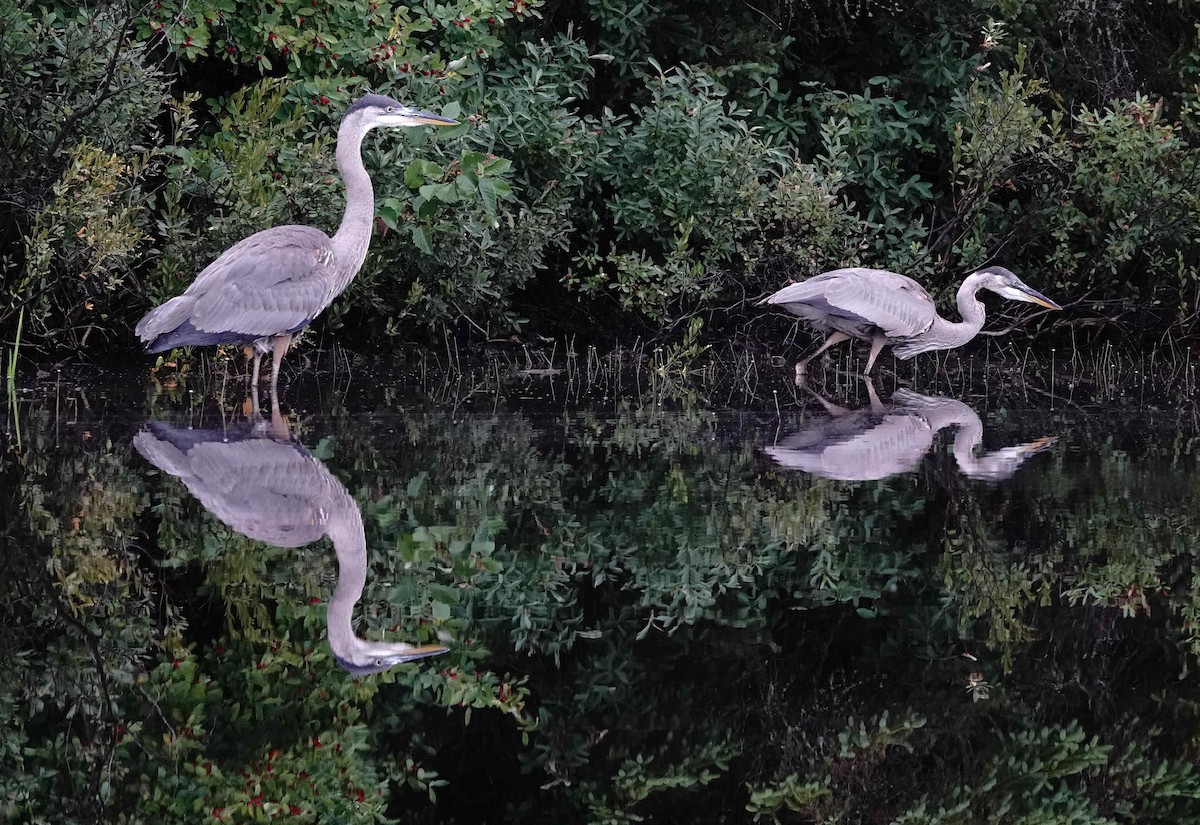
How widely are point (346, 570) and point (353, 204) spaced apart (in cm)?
510

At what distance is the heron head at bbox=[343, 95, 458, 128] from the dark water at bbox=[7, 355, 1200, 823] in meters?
2.61

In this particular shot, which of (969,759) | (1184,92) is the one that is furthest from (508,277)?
(969,759)

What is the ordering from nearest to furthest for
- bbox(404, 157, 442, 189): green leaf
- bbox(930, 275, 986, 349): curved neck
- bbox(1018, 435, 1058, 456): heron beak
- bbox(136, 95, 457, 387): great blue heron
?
1. bbox(1018, 435, 1058, 456): heron beak
2. bbox(136, 95, 457, 387): great blue heron
3. bbox(404, 157, 442, 189): green leaf
4. bbox(930, 275, 986, 349): curved neck

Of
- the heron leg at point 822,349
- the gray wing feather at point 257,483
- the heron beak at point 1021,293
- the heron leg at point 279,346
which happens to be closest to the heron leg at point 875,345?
the heron leg at point 822,349

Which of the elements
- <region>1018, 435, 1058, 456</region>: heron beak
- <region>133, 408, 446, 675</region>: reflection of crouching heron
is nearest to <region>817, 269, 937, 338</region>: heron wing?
<region>1018, 435, 1058, 456</region>: heron beak

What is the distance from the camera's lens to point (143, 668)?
3793 mm

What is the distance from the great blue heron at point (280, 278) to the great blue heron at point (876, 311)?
2.64m

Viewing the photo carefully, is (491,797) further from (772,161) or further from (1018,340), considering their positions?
(1018,340)

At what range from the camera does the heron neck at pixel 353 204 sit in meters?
9.27

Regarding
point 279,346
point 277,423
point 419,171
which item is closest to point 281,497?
point 277,423

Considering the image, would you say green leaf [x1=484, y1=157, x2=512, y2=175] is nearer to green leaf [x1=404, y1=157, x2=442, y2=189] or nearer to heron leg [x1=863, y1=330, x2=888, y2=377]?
green leaf [x1=404, y1=157, x2=442, y2=189]

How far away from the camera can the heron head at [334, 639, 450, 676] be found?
12.6 ft

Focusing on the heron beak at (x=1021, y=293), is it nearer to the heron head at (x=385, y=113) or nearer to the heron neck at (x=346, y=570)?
the heron head at (x=385, y=113)

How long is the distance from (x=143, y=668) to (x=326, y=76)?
731 centimetres
